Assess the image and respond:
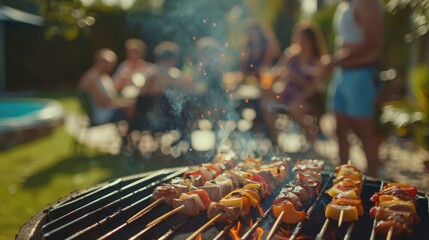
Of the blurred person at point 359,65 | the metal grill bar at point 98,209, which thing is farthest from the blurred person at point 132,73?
the metal grill bar at point 98,209

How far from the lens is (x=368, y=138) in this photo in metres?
5.13

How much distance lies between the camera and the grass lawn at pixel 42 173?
17.2 feet

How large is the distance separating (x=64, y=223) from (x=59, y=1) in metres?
1.76

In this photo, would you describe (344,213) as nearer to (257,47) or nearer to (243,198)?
(243,198)

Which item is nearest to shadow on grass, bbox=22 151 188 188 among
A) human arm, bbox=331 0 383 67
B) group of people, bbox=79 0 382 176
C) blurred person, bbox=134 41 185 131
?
blurred person, bbox=134 41 185 131

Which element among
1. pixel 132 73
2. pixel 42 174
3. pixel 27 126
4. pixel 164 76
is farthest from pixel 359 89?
pixel 27 126

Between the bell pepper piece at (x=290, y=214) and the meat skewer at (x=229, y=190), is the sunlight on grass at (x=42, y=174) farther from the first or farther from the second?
the bell pepper piece at (x=290, y=214)

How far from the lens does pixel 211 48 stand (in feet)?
24.5

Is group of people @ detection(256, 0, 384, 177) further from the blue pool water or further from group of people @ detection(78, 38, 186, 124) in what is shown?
the blue pool water

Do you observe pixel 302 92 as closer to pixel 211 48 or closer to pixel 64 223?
pixel 211 48

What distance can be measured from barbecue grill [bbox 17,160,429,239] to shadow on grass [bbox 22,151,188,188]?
383 centimetres

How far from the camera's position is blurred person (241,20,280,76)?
800cm

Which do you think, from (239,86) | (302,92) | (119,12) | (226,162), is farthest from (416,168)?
(119,12)

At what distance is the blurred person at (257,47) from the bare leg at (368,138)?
3089mm
